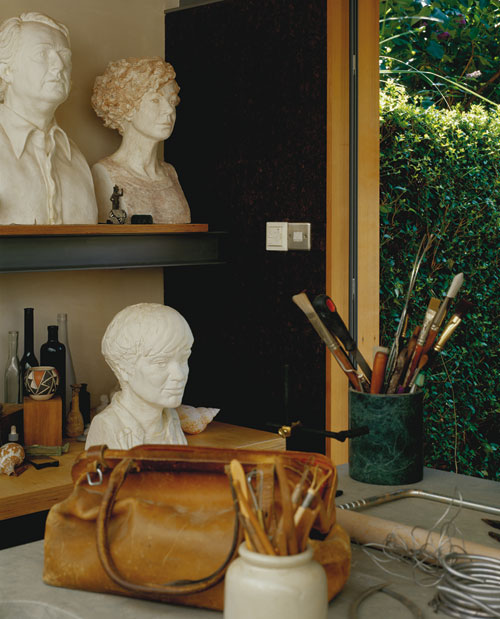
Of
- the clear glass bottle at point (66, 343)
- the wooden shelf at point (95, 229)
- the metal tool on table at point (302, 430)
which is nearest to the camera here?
the metal tool on table at point (302, 430)

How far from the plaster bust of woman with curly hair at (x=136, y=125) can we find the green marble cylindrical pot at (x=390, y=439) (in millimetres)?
1802

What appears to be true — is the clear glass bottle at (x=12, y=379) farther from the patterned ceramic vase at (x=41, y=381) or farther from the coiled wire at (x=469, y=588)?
the coiled wire at (x=469, y=588)

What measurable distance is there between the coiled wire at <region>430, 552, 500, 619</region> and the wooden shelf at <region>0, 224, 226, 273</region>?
77.8 inches

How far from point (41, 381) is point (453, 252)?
1784 millimetres

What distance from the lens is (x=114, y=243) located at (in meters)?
3.00

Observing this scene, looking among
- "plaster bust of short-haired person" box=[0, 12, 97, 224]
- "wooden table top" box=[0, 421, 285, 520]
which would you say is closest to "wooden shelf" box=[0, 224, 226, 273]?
"plaster bust of short-haired person" box=[0, 12, 97, 224]

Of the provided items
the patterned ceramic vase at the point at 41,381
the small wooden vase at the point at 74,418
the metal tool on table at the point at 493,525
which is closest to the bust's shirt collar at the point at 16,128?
the patterned ceramic vase at the point at 41,381

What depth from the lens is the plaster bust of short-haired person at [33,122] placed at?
2803mm

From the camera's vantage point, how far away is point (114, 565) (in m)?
1.09

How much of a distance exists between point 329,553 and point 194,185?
8.75 ft

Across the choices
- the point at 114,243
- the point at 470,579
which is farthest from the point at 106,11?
the point at 470,579

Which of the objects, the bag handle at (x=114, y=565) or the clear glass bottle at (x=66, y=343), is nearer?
the bag handle at (x=114, y=565)

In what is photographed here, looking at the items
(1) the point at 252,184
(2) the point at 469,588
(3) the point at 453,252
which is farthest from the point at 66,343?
(2) the point at 469,588

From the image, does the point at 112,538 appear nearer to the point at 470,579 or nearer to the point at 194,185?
the point at 470,579
